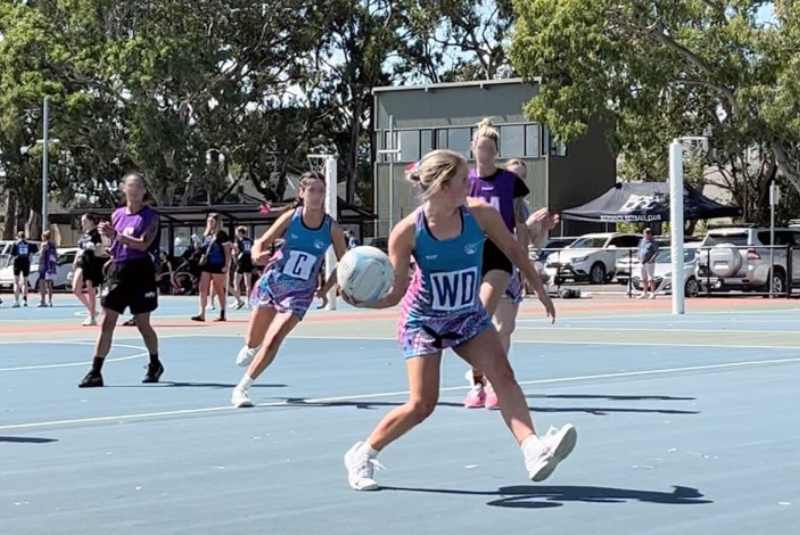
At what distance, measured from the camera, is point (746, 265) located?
4012 cm

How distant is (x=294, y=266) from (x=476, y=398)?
6.05 feet

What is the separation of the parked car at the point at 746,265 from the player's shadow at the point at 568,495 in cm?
3236

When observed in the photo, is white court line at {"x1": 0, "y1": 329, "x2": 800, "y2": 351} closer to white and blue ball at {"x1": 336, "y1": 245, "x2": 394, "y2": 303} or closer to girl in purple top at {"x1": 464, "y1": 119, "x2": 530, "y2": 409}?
girl in purple top at {"x1": 464, "y1": 119, "x2": 530, "y2": 409}

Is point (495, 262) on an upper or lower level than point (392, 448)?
upper

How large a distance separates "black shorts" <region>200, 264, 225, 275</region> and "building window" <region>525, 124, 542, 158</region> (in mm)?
38112

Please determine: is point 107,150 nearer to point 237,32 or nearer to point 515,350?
point 237,32

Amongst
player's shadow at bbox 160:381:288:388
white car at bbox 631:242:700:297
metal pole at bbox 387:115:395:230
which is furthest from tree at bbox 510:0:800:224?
player's shadow at bbox 160:381:288:388

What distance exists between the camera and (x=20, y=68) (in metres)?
62.2

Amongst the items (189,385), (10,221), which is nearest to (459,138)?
(10,221)

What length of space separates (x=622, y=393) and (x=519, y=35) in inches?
1521

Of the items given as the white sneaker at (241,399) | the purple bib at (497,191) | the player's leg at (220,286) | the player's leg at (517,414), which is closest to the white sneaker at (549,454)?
the player's leg at (517,414)

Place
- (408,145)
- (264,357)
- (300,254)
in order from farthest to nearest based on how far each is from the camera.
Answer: (408,145) < (300,254) < (264,357)

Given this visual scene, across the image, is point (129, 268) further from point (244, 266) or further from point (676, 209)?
point (244, 266)

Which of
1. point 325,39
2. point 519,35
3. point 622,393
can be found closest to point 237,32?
point 325,39
